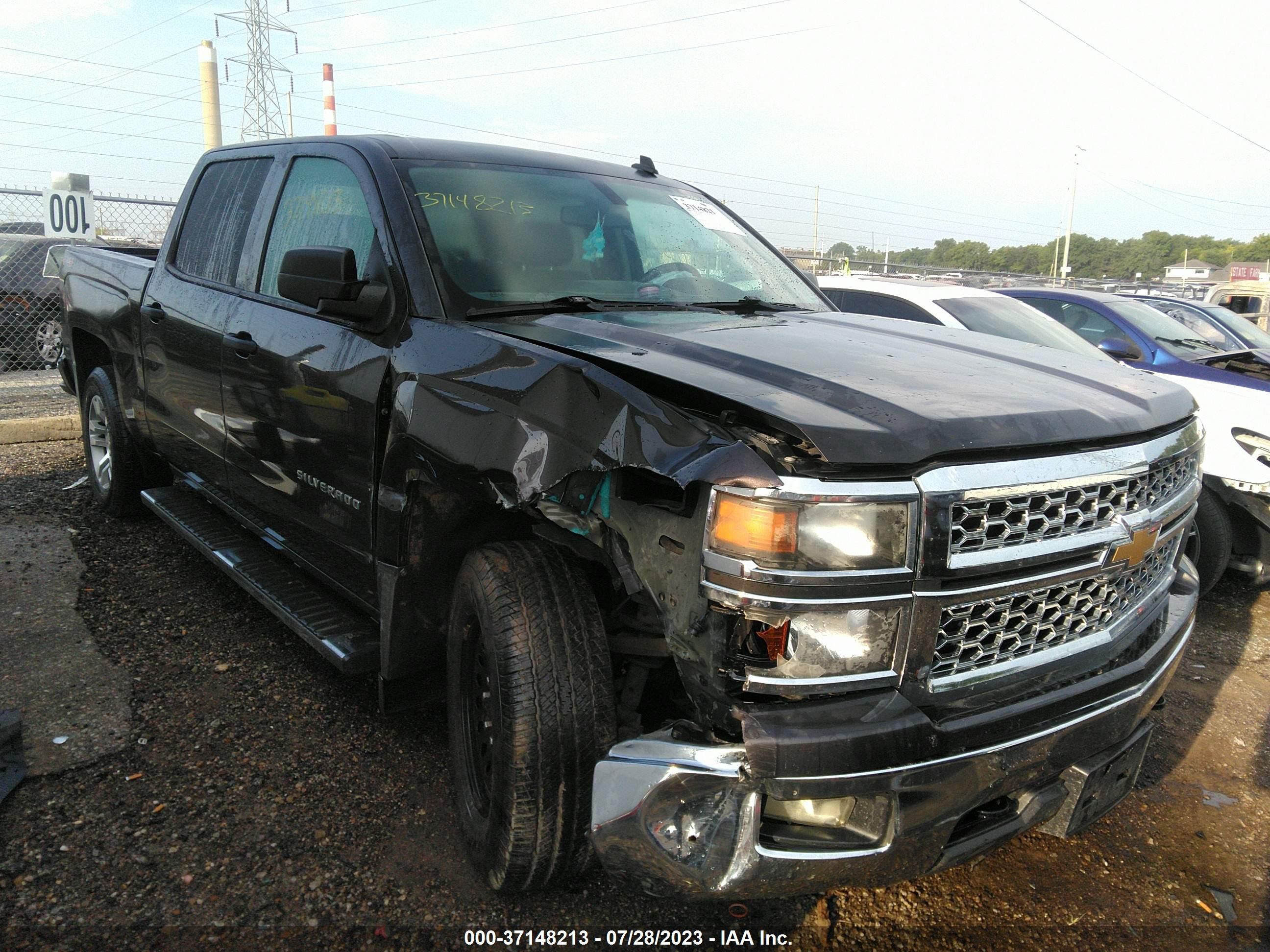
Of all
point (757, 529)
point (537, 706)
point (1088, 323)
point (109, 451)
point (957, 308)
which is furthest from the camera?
point (1088, 323)

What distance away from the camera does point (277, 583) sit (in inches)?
137

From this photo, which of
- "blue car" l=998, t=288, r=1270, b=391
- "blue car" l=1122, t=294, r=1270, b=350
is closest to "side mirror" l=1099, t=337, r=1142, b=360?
"blue car" l=998, t=288, r=1270, b=391

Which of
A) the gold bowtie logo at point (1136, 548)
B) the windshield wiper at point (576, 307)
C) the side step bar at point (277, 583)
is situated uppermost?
the windshield wiper at point (576, 307)

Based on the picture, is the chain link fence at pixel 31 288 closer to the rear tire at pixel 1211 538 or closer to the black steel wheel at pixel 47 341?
the black steel wheel at pixel 47 341

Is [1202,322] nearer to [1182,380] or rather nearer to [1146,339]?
[1146,339]

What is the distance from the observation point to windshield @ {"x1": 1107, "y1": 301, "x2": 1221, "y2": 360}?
6.73 metres

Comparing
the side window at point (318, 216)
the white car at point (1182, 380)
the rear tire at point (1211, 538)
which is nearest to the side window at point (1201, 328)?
the white car at point (1182, 380)

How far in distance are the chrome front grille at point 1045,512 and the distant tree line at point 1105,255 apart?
101 ft

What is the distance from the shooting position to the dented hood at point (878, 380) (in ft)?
6.15

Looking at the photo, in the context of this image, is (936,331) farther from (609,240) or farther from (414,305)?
(414,305)

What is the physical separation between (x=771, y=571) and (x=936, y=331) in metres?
1.78

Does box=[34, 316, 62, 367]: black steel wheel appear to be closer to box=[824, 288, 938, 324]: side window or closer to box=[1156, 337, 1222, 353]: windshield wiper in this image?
box=[824, 288, 938, 324]: side window

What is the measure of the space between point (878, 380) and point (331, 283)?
153 centimetres

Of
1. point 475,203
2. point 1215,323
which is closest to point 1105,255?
point 1215,323
